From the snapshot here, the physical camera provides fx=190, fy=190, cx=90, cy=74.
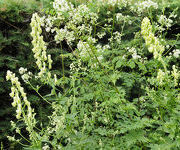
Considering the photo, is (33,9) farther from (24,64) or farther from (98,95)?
(98,95)

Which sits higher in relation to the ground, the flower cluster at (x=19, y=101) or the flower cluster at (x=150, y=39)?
the flower cluster at (x=150, y=39)

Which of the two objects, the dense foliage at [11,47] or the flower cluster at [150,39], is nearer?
the flower cluster at [150,39]

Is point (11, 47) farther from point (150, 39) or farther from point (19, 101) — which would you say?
point (150, 39)

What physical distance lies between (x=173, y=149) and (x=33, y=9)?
3.83 metres

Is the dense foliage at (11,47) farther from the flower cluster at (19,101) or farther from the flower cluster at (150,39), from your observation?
the flower cluster at (150,39)

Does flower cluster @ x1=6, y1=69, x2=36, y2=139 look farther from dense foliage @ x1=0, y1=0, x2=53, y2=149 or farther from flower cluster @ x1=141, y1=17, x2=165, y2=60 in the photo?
dense foliage @ x1=0, y1=0, x2=53, y2=149

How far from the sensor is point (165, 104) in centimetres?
236

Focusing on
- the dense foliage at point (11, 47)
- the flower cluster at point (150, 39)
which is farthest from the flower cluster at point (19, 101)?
the dense foliage at point (11, 47)

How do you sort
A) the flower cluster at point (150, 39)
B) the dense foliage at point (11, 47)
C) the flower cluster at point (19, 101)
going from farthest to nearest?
1. the dense foliage at point (11, 47)
2. the flower cluster at point (150, 39)
3. the flower cluster at point (19, 101)

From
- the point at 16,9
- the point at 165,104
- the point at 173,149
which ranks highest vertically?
the point at 16,9

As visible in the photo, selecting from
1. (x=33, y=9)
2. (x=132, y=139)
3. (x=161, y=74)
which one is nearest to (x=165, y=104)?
(x=161, y=74)

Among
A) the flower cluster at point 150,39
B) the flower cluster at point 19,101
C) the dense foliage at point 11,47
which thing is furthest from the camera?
the dense foliage at point 11,47

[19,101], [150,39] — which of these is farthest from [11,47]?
[150,39]

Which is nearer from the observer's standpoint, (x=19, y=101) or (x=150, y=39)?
(x=19, y=101)
